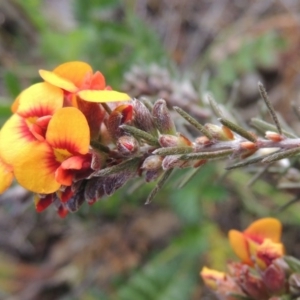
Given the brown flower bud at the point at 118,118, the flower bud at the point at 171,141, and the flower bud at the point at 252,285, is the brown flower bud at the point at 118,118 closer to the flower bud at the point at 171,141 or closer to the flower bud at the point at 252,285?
the flower bud at the point at 171,141

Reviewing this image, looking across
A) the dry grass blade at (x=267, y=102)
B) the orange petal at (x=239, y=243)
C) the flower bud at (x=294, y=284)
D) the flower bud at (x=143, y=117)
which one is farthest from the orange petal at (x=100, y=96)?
the flower bud at (x=294, y=284)

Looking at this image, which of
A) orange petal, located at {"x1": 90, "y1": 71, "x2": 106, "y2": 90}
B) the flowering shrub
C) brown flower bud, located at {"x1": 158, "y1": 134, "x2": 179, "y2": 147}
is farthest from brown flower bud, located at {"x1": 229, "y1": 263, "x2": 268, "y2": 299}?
orange petal, located at {"x1": 90, "y1": 71, "x2": 106, "y2": 90}

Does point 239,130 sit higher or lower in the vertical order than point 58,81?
lower

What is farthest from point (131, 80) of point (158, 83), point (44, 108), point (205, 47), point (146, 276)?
point (205, 47)

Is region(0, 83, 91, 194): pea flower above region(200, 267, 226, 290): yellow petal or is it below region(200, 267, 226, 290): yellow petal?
above

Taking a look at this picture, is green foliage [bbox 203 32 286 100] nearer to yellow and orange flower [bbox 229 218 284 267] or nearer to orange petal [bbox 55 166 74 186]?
yellow and orange flower [bbox 229 218 284 267]

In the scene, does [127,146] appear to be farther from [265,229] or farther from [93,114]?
[265,229]

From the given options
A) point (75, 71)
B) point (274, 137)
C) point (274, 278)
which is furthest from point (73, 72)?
point (274, 278)

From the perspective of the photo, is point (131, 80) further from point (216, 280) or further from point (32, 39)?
point (32, 39)
